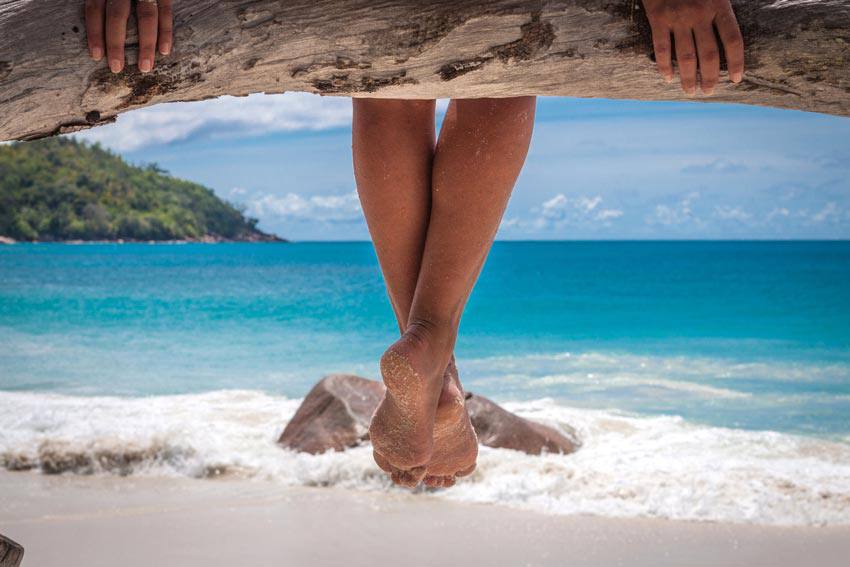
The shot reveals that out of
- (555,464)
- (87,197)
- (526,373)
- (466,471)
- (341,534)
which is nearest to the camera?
(466,471)

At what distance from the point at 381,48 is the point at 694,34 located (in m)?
0.43

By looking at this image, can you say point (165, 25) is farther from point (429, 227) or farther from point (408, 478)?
point (408, 478)

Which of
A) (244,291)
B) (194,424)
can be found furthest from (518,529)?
(244,291)

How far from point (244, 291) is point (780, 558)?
2048 cm

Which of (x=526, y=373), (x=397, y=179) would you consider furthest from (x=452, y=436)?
(x=526, y=373)

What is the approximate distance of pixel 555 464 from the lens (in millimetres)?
4254

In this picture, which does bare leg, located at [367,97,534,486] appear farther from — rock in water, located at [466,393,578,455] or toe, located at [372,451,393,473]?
rock in water, located at [466,393,578,455]

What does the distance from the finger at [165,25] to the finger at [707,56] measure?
718 mm

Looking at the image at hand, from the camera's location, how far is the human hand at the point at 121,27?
1.25 m

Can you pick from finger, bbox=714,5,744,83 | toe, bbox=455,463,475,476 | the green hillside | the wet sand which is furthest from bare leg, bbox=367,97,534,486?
the green hillside

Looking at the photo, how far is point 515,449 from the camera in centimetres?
448

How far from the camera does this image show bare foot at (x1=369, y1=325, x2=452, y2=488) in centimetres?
167

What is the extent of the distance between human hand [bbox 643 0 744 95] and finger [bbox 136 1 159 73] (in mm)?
671

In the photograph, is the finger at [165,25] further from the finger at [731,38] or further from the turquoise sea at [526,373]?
the turquoise sea at [526,373]
